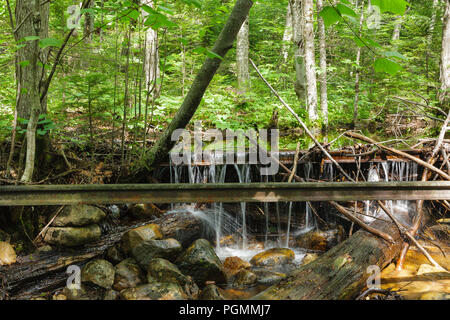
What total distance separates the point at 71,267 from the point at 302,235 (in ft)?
13.4

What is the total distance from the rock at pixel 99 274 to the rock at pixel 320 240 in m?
3.46

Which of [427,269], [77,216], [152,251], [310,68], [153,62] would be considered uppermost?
[310,68]

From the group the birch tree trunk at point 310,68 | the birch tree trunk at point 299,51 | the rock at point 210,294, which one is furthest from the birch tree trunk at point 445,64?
the rock at point 210,294

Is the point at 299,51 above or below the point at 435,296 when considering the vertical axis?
above

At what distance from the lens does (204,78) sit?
13.7ft

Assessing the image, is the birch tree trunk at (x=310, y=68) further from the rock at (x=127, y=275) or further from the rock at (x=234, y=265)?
the rock at (x=127, y=275)

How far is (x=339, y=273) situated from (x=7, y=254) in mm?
4091

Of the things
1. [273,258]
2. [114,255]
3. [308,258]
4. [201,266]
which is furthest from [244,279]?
[114,255]

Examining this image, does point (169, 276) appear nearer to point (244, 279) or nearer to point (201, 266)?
point (201, 266)

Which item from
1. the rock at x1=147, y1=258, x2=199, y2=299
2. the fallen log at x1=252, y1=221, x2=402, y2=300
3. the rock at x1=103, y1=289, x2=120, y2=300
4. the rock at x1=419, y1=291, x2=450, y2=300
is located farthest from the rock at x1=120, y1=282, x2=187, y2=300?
the rock at x1=419, y1=291, x2=450, y2=300

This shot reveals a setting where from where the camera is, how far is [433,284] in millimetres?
3113
